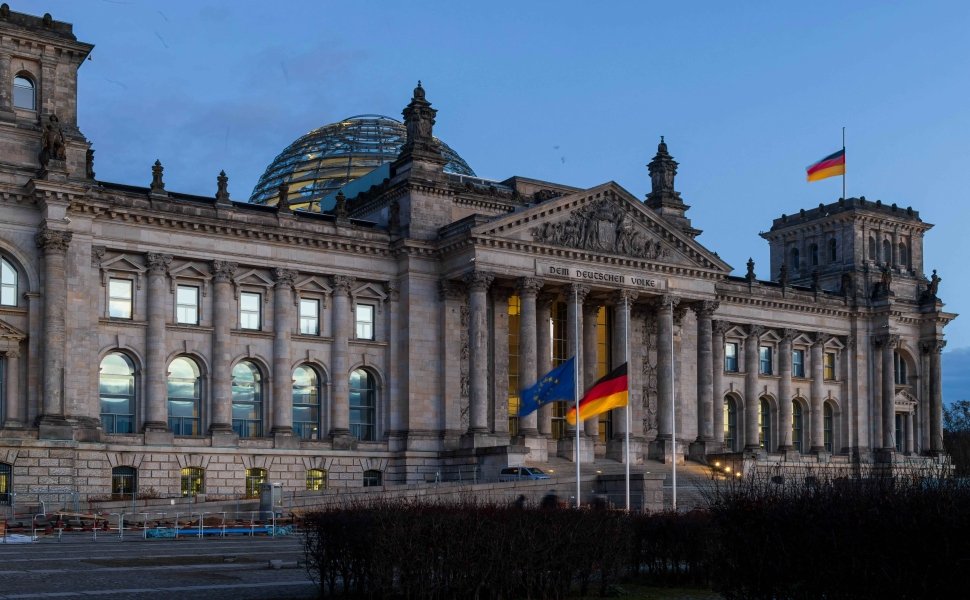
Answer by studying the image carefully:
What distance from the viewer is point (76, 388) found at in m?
59.6

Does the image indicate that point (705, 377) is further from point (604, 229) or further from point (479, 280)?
point (479, 280)

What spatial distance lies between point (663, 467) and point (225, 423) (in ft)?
78.5

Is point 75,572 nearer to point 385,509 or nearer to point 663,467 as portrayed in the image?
point 385,509

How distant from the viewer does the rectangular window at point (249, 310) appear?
6662 centimetres

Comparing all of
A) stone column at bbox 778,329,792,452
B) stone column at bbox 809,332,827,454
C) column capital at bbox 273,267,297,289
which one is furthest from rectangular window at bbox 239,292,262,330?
stone column at bbox 809,332,827,454

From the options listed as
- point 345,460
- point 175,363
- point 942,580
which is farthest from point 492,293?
point 942,580

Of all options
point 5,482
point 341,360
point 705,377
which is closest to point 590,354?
point 705,377

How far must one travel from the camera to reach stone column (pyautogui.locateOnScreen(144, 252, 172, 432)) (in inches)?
2468

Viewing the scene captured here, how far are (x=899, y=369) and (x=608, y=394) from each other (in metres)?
51.4

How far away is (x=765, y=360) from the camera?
89812mm

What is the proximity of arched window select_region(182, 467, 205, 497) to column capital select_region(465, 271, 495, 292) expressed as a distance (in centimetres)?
1651

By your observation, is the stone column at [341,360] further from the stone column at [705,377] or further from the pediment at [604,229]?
the stone column at [705,377]

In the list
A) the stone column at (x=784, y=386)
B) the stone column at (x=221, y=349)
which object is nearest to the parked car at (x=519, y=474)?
the stone column at (x=221, y=349)

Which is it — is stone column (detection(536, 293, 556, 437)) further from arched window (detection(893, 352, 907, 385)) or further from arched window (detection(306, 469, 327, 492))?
arched window (detection(893, 352, 907, 385))
